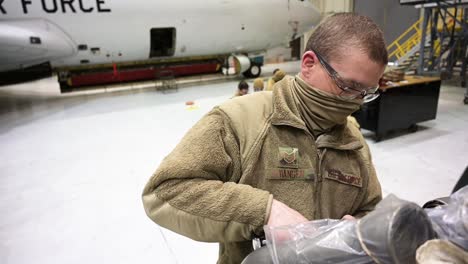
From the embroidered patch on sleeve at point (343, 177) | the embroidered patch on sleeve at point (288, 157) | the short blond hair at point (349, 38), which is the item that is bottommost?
the embroidered patch on sleeve at point (343, 177)

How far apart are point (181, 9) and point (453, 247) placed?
9812 mm

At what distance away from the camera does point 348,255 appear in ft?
2.11

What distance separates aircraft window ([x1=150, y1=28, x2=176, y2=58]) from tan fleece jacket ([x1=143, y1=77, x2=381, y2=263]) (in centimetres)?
962

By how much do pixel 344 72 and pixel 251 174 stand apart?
18.0 inches

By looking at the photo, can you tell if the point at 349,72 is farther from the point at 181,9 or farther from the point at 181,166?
the point at 181,9

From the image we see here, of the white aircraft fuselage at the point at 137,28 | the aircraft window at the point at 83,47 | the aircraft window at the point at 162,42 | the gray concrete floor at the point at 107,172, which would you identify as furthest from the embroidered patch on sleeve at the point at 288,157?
the aircraft window at the point at 162,42

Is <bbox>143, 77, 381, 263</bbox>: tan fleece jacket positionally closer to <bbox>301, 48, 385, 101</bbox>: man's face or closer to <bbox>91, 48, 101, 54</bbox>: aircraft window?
<bbox>301, 48, 385, 101</bbox>: man's face

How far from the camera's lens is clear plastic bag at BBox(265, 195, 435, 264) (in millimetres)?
569

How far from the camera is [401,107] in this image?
18.2ft

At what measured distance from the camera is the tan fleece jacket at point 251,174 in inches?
37.4

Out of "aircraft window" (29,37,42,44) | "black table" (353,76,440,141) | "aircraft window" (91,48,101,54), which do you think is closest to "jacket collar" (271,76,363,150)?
"black table" (353,76,440,141)

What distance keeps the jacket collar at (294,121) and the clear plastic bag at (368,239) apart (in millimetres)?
403

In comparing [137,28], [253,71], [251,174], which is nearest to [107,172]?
[251,174]

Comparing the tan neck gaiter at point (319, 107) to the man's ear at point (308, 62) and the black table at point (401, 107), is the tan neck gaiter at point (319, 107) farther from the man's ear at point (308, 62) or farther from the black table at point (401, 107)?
the black table at point (401, 107)
